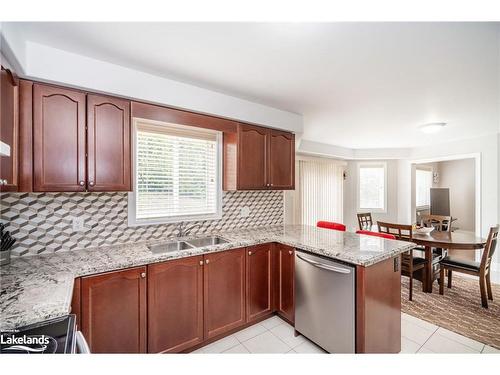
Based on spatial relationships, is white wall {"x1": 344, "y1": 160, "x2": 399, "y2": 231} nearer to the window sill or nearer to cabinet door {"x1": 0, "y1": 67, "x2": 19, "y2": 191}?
the window sill

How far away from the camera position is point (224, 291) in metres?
2.10

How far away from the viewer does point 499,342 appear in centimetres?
209

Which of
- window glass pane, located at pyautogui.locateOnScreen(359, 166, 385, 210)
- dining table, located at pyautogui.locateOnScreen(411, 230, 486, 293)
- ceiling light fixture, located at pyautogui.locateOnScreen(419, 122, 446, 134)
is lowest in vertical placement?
dining table, located at pyautogui.locateOnScreen(411, 230, 486, 293)

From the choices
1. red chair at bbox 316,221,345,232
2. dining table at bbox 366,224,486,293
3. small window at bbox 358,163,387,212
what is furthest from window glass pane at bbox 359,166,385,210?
red chair at bbox 316,221,345,232

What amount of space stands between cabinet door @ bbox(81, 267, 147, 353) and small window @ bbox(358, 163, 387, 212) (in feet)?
17.5

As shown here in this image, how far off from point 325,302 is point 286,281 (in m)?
0.49

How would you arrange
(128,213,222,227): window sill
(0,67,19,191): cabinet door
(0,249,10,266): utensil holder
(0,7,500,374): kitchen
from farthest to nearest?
(128,213,222,227): window sill
(0,249,10,266): utensil holder
(0,7,500,374): kitchen
(0,67,19,191): cabinet door

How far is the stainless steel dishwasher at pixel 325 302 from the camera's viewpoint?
1.71 m

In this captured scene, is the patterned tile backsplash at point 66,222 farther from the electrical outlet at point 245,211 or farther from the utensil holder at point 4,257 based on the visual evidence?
the electrical outlet at point 245,211

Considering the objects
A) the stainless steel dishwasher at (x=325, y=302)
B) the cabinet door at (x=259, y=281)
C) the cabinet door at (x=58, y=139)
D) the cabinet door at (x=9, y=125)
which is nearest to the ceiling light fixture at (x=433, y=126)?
the stainless steel dishwasher at (x=325, y=302)

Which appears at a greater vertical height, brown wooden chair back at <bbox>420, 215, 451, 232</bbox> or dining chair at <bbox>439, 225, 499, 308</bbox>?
brown wooden chair back at <bbox>420, 215, 451, 232</bbox>

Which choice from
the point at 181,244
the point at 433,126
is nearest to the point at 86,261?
the point at 181,244

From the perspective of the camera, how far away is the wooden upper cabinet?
2574 mm
